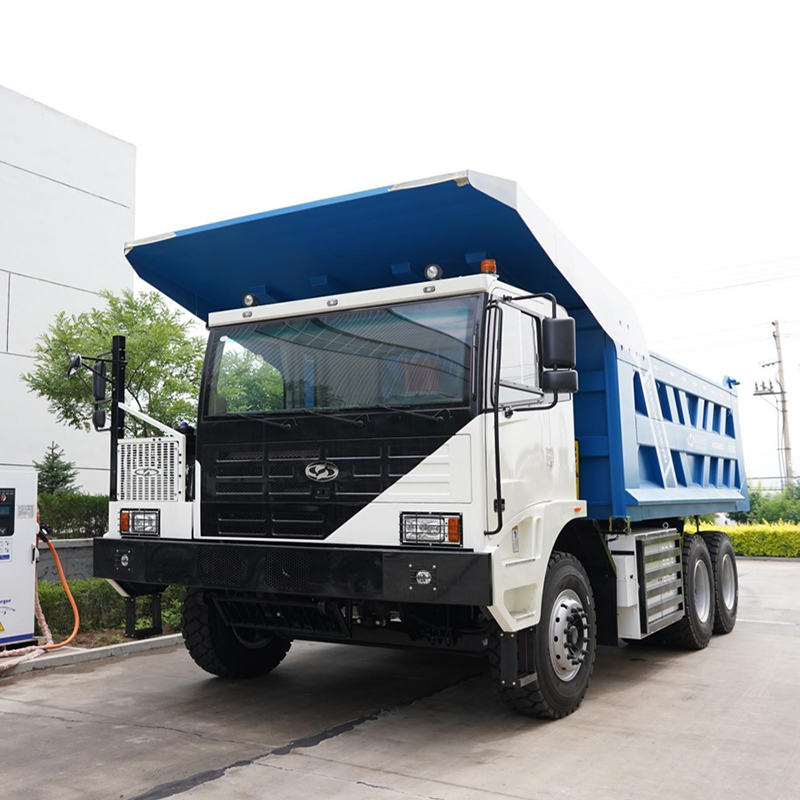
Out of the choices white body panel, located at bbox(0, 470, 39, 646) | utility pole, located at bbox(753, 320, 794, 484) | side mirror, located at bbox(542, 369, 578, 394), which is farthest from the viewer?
utility pole, located at bbox(753, 320, 794, 484)

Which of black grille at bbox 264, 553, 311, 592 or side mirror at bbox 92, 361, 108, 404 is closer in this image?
black grille at bbox 264, 553, 311, 592

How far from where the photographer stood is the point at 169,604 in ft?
32.1

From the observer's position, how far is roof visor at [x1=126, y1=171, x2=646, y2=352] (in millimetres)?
5508

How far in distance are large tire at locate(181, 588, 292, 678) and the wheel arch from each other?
2501mm

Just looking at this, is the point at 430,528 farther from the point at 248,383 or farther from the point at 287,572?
the point at 248,383

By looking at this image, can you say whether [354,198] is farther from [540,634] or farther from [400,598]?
[540,634]

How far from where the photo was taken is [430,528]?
5016mm

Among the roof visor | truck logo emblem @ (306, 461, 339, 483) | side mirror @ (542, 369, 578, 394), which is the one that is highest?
the roof visor

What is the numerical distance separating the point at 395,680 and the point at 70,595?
3.45 m

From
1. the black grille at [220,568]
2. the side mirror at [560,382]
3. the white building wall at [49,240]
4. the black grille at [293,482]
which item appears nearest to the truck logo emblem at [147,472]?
the black grille at [293,482]

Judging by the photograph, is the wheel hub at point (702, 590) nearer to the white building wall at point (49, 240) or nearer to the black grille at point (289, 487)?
the black grille at point (289, 487)

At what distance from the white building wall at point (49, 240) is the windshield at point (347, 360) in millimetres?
11538

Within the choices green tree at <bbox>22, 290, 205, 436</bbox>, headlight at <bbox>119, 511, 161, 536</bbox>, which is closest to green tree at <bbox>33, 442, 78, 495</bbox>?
green tree at <bbox>22, 290, 205, 436</bbox>

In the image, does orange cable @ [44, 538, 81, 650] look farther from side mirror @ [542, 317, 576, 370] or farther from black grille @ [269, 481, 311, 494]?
side mirror @ [542, 317, 576, 370]
